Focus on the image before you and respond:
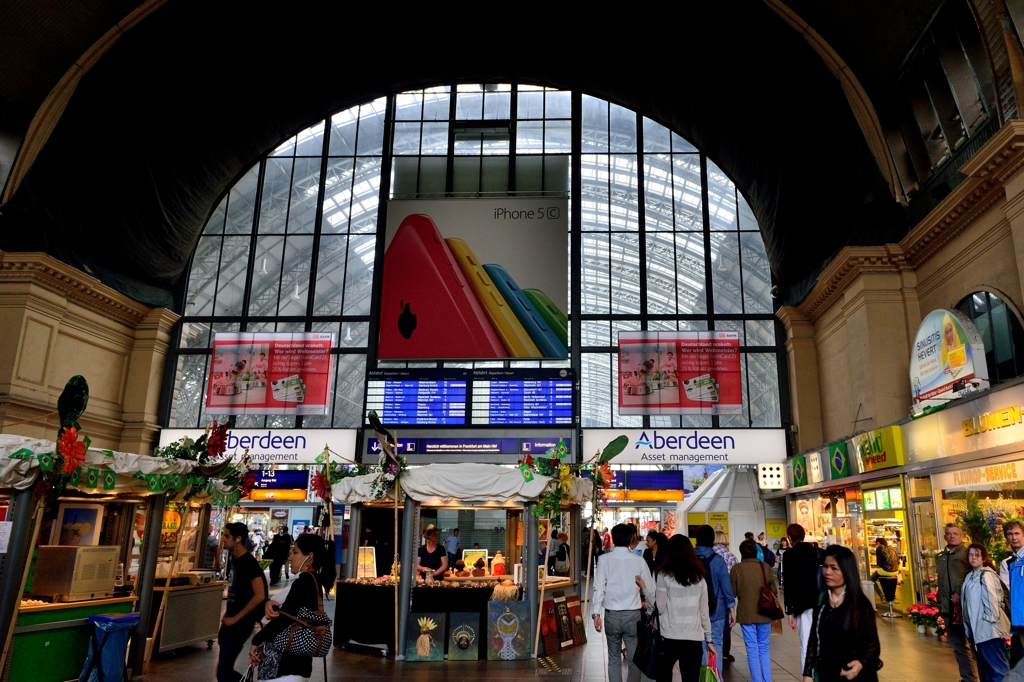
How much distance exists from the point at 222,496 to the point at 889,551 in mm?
10842

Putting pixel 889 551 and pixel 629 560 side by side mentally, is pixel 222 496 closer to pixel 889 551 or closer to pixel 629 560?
pixel 629 560

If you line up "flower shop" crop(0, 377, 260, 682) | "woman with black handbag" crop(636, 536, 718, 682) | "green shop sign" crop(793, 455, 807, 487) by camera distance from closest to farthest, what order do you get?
1. "woman with black handbag" crop(636, 536, 718, 682)
2. "flower shop" crop(0, 377, 260, 682)
3. "green shop sign" crop(793, 455, 807, 487)

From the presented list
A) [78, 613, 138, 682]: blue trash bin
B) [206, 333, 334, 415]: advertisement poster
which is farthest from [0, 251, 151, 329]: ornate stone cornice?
[78, 613, 138, 682]: blue trash bin

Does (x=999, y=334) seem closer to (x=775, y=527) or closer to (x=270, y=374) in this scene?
(x=775, y=527)

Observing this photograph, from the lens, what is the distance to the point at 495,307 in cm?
1827

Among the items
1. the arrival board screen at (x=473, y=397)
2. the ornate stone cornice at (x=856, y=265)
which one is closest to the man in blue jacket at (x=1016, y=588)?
the ornate stone cornice at (x=856, y=265)

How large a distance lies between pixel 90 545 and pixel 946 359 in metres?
12.2

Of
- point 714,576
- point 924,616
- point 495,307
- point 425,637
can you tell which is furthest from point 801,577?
point 495,307

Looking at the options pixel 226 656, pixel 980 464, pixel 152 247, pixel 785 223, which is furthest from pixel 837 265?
pixel 152 247

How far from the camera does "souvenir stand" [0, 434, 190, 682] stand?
618cm

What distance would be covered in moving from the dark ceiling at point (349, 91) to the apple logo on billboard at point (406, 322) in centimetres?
657

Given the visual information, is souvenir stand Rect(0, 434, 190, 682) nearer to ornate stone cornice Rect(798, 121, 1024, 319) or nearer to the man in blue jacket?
the man in blue jacket

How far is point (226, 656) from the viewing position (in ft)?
17.4

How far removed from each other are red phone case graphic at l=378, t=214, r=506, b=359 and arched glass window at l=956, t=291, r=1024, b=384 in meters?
10.1
